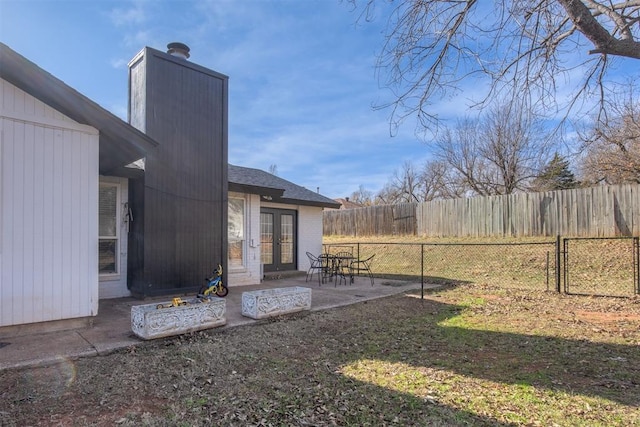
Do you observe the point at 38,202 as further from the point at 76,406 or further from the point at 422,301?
the point at 422,301

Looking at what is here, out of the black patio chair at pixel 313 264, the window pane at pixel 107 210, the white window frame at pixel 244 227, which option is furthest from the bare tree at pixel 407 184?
the window pane at pixel 107 210

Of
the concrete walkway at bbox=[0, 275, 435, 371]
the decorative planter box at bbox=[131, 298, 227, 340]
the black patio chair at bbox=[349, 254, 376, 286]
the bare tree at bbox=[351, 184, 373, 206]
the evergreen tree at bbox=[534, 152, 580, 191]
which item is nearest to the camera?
the concrete walkway at bbox=[0, 275, 435, 371]

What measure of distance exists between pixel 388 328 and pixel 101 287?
17.7ft

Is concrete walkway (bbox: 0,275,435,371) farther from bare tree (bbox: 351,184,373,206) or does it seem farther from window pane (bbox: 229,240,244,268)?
bare tree (bbox: 351,184,373,206)

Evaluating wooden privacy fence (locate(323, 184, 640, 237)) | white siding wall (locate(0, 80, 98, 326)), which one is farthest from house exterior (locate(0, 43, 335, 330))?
wooden privacy fence (locate(323, 184, 640, 237))

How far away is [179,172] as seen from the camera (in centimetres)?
740

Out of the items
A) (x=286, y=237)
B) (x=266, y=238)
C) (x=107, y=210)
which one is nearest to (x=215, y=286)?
(x=107, y=210)

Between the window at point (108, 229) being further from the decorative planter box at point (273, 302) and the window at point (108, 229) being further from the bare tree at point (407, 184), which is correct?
the bare tree at point (407, 184)

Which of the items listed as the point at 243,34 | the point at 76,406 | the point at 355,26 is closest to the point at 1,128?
the point at 76,406

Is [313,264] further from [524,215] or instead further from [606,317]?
[524,215]

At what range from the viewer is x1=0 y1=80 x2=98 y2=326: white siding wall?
4516mm

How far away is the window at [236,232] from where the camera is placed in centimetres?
911

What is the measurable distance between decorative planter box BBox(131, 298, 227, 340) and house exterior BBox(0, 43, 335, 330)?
101cm

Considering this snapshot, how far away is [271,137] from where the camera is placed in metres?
21.1
